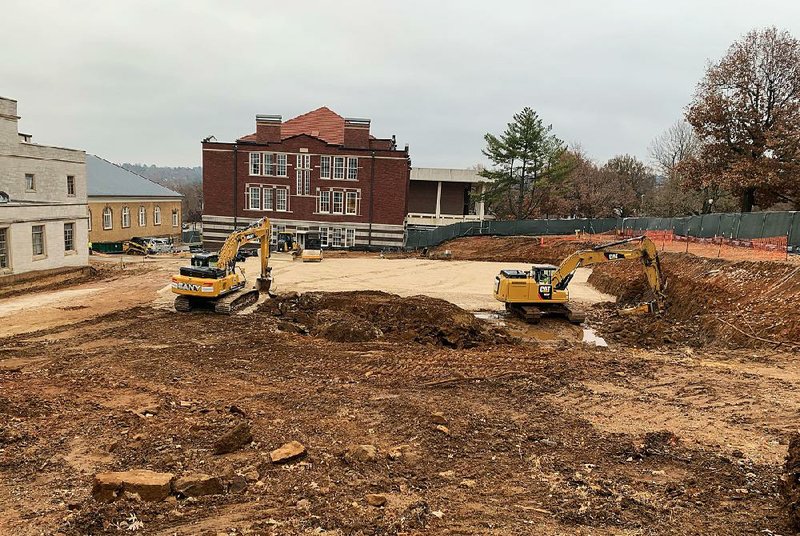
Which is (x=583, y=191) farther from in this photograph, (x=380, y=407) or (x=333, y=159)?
(x=380, y=407)

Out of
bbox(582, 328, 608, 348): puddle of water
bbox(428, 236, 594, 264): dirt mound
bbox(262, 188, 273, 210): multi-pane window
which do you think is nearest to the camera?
bbox(582, 328, 608, 348): puddle of water

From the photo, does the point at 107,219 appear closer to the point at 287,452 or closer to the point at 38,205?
the point at 38,205

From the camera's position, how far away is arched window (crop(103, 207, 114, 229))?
5081cm

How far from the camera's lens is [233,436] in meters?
8.23

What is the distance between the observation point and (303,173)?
165 feet

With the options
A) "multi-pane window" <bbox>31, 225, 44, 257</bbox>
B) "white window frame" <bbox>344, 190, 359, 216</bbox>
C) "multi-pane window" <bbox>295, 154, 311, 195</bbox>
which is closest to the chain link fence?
"white window frame" <bbox>344, 190, 359, 216</bbox>

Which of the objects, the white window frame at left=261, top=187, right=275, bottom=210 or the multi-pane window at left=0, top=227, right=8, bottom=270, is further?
the white window frame at left=261, top=187, right=275, bottom=210

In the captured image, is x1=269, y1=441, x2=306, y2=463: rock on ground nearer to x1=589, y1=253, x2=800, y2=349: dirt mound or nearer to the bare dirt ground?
Answer: the bare dirt ground

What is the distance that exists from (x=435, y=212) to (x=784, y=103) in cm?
3859

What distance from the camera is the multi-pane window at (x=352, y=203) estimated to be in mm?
50688

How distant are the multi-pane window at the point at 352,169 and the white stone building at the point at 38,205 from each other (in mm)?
22368

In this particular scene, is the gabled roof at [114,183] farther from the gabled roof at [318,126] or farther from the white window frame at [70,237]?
the white window frame at [70,237]

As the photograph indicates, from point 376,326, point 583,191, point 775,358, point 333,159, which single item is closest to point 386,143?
point 333,159

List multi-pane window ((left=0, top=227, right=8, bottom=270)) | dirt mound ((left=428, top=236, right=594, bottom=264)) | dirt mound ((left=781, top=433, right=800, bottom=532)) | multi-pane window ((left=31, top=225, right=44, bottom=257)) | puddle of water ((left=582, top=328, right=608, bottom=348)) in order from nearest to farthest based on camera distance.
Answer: dirt mound ((left=781, top=433, right=800, bottom=532))
puddle of water ((left=582, top=328, right=608, bottom=348))
multi-pane window ((left=0, top=227, right=8, bottom=270))
multi-pane window ((left=31, top=225, right=44, bottom=257))
dirt mound ((left=428, top=236, right=594, bottom=264))
